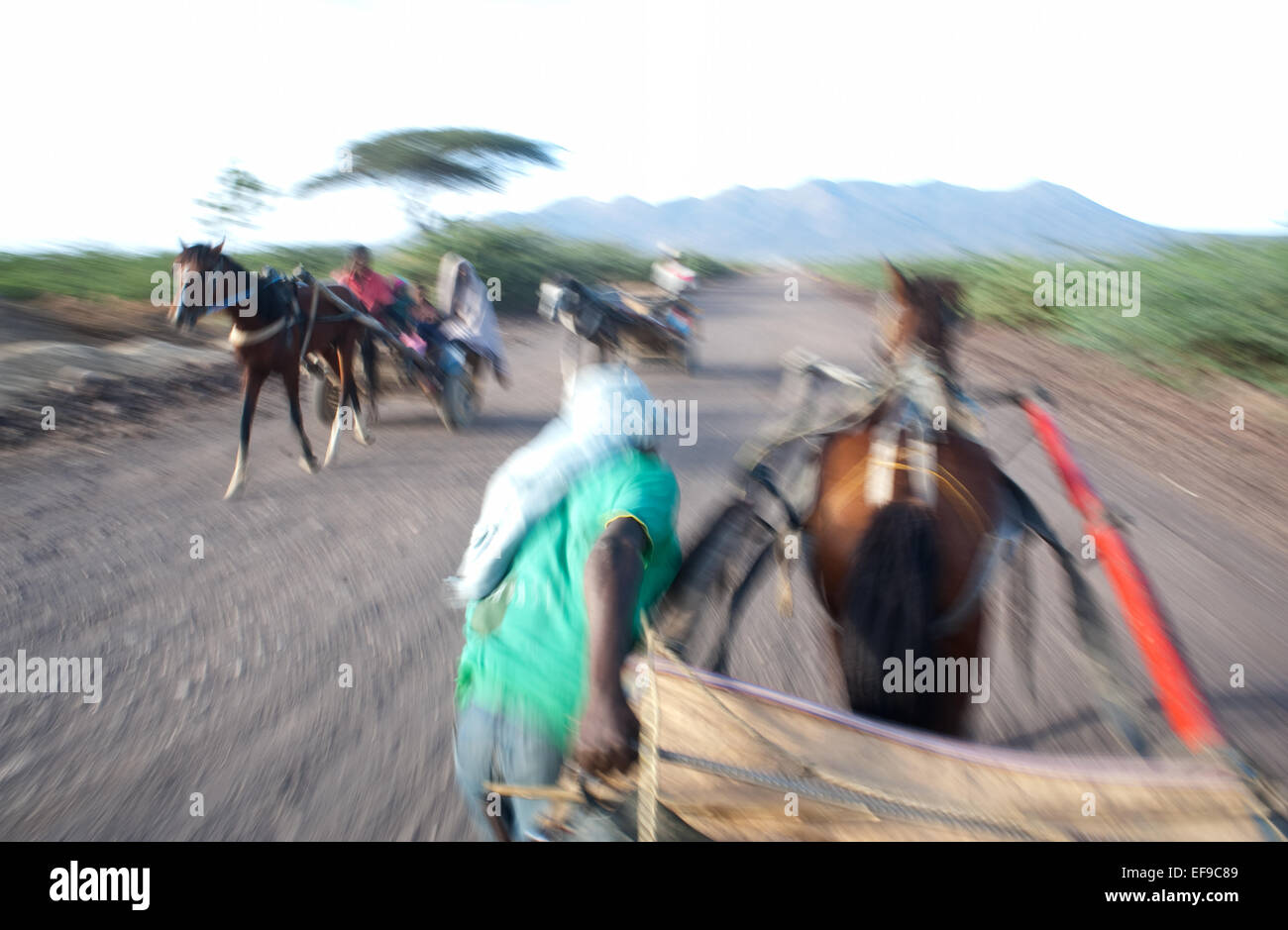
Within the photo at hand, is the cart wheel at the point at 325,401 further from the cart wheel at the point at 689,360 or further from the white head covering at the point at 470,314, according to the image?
the cart wheel at the point at 689,360

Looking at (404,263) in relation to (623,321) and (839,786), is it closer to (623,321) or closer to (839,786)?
(623,321)

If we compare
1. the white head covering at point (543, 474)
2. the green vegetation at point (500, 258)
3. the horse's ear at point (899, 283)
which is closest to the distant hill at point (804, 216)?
the green vegetation at point (500, 258)

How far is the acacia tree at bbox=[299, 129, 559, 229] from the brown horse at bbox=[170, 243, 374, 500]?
17.9 m

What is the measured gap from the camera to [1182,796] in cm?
112

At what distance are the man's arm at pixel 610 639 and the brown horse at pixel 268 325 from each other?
5.38 metres

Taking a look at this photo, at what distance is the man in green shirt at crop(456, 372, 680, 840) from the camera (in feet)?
4.68

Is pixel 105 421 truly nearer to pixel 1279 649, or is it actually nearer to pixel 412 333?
pixel 412 333

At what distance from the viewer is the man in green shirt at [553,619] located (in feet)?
4.68

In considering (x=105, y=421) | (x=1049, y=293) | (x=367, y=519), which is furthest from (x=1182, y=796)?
(x=1049, y=293)

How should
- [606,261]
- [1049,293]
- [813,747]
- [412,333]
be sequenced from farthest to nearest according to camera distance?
[606,261] < [1049,293] < [412,333] < [813,747]

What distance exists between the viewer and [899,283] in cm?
279
